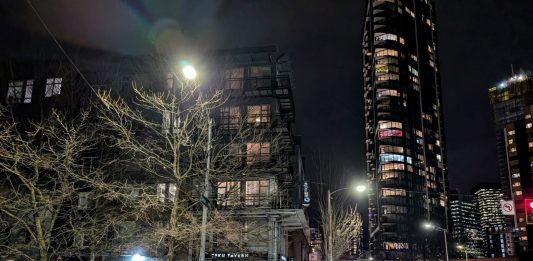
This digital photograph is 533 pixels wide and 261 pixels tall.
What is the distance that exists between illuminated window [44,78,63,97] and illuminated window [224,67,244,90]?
42.1 feet

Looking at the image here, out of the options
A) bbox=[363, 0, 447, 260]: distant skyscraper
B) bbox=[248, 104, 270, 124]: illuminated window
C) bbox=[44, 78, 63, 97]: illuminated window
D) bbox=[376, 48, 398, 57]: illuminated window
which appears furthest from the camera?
bbox=[376, 48, 398, 57]: illuminated window

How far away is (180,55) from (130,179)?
1123 centimetres

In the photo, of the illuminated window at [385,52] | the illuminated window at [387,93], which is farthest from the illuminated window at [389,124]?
the illuminated window at [385,52]

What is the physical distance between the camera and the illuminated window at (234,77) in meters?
38.1

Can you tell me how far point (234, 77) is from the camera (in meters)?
38.6

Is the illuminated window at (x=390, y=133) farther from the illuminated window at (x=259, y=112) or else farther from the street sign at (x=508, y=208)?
the street sign at (x=508, y=208)

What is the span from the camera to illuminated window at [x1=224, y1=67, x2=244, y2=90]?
125 ft

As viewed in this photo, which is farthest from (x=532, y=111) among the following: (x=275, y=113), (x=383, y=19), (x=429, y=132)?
(x=275, y=113)

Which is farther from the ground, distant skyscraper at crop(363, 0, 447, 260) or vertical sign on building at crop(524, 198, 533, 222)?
distant skyscraper at crop(363, 0, 447, 260)

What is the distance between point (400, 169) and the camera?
591 ft

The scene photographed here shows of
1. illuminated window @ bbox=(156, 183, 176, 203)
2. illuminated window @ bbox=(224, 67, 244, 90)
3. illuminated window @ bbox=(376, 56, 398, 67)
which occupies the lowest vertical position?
illuminated window @ bbox=(156, 183, 176, 203)

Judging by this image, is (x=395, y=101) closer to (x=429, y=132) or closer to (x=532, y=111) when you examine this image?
(x=429, y=132)

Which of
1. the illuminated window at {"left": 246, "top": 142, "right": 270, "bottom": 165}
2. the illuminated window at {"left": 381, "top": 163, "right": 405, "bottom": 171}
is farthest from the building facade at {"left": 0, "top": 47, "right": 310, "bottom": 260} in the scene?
the illuminated window at {"left": 381, "top": 163, "right": 405, "bottom": 171}

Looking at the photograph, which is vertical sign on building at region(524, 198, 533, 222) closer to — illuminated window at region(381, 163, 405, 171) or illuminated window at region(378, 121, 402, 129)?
illuminated window at region(381, 163, 405, 171)
